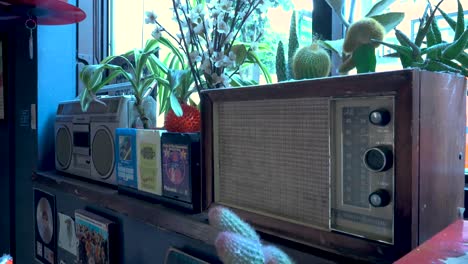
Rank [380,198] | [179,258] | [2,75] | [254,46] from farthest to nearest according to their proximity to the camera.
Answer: [2,75], [254,46], [179,258], [380,198]

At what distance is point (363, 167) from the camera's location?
48 centimetres

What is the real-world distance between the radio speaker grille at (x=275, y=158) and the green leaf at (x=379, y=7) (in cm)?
24

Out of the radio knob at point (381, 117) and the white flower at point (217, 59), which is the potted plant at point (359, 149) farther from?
the white flower at point (217, 59)

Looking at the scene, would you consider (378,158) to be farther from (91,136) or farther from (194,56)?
(91,136)

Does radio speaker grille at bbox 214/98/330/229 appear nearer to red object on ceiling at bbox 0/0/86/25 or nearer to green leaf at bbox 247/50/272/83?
green leaf at bbox 247/50/272/83

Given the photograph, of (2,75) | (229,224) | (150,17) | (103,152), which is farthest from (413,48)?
(2,75)

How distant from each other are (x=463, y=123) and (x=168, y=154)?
565 mm

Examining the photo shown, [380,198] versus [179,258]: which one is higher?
[380,198]

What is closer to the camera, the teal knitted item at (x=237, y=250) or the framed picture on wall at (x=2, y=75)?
the teal knitted item at (x=237, y=250)

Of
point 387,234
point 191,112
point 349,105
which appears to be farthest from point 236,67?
point 387,234

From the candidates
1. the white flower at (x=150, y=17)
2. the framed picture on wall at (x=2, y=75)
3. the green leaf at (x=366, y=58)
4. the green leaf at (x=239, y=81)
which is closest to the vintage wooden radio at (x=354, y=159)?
the green leaf at (x=366, y=58)

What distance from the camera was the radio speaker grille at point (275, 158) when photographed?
1.72 ft

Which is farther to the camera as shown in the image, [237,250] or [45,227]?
[45,227]

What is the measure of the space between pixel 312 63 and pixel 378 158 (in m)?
0.22
